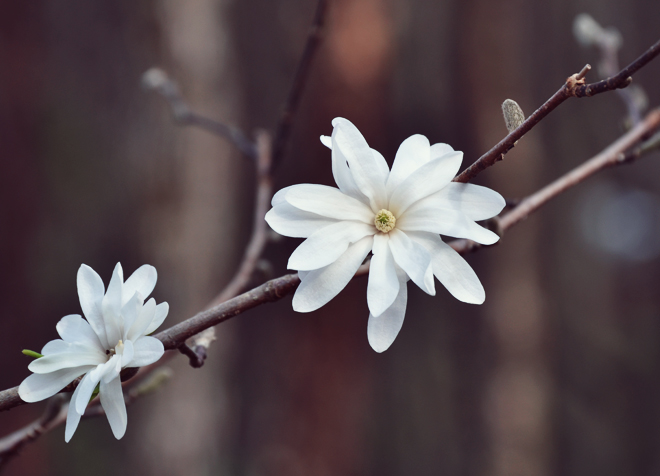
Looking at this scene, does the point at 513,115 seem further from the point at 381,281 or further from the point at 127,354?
the point at 127,354

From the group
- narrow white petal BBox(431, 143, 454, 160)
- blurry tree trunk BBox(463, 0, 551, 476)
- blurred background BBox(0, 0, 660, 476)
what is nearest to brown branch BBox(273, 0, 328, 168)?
narrow white petal BBox(431, 143, 454, 160)

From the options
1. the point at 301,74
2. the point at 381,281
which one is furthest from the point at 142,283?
→ the point at 301,74

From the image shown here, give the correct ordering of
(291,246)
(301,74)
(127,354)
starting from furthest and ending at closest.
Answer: (291,246)
(301,74)
(127,354)

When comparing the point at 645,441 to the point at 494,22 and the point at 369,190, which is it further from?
the point at 369,190

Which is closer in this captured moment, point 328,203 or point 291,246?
point 328,203

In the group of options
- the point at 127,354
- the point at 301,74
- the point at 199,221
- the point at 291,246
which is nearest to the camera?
the point at 127,354

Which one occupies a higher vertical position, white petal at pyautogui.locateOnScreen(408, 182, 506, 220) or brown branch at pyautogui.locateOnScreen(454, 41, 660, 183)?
brown branch at pyautogui.locateOnScreen(454, 41, 660, 183)

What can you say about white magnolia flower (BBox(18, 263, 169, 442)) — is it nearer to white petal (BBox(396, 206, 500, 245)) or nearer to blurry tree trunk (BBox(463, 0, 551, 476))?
white petal (BBox(396, 206, 500, 245))

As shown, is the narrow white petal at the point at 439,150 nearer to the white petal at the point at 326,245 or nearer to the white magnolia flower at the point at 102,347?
the white petal at the point at 326,245
